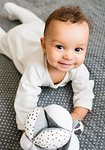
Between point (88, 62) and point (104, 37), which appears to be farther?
point (104, 37)

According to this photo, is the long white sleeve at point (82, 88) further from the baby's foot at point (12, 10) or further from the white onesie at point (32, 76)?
the baby's foot at point (12, 10)

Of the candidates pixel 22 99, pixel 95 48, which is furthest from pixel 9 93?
pixel 95 48

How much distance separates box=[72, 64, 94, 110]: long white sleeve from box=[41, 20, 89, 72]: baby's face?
16 centimetres

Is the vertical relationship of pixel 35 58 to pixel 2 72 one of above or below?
above

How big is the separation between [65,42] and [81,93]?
0.93ft

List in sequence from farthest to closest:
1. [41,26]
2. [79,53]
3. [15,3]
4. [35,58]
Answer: [15,3] < [41,26] < [35,58] < [79,53]

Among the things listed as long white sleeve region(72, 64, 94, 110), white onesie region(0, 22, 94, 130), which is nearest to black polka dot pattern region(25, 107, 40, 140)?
white onesie region(0, 22, 94, 130)

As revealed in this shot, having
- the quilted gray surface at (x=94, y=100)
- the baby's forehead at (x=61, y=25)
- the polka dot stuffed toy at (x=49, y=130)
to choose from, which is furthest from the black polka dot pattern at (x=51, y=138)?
the baby's forehead at (x=61, y=25)

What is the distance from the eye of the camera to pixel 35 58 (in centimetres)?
91

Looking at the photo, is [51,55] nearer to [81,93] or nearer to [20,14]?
[81,93]

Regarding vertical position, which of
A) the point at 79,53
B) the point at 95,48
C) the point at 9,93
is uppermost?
the point at 79,53

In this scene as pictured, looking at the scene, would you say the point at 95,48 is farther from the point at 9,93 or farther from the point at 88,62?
the point at 9,93

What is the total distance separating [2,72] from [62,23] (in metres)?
0.45

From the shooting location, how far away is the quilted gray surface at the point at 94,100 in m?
0.83
